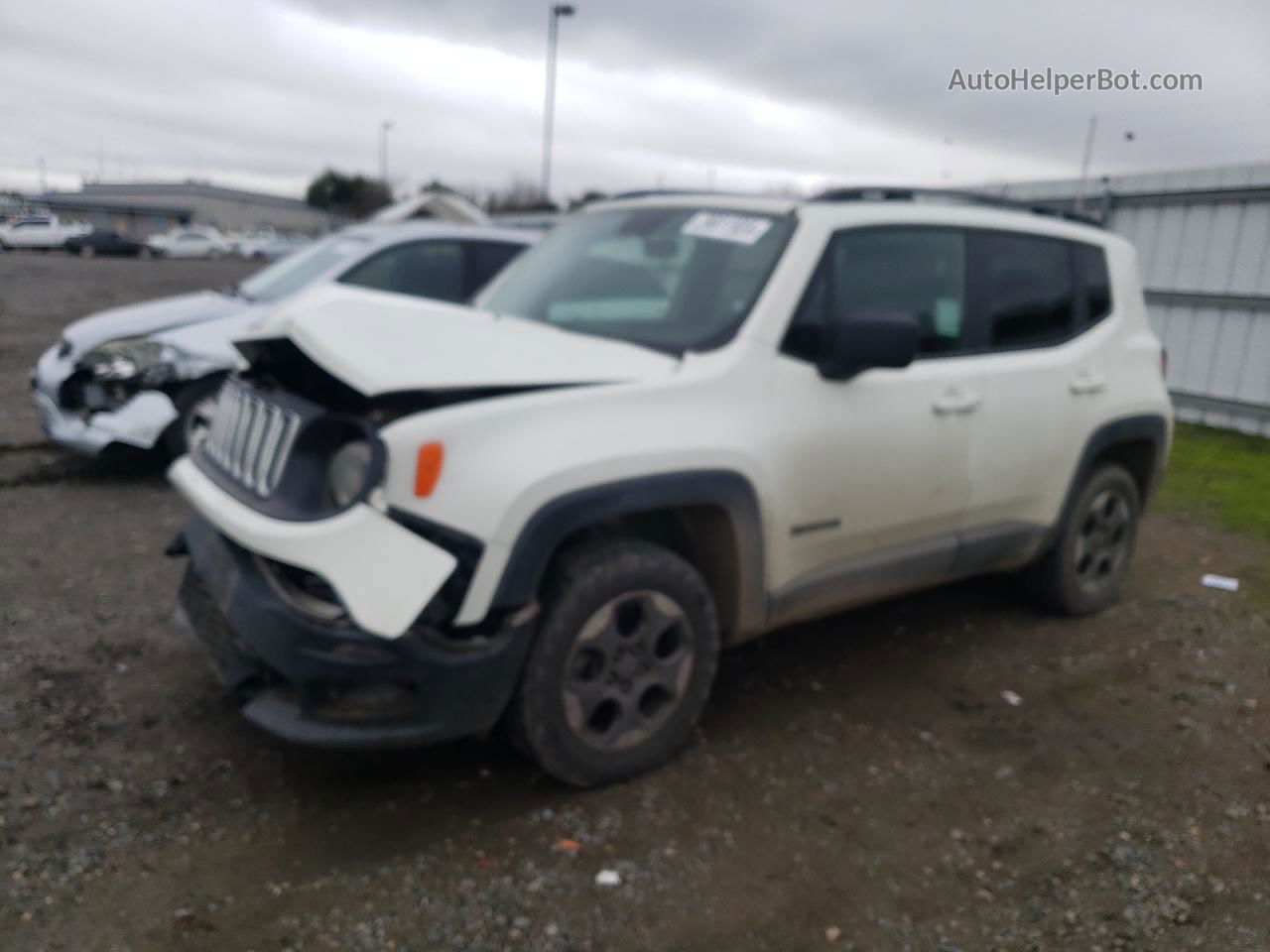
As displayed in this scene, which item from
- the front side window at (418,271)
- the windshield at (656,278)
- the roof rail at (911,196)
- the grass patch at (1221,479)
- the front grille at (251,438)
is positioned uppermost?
the roof rail at (911,196)

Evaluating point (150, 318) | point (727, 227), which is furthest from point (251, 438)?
Result: point (150, 318)

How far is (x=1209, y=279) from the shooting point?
9414 millimetres

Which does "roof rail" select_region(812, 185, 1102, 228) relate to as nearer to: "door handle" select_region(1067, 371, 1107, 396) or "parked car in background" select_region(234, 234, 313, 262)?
"door handle" select_region(1067, 371, 1107, 396)

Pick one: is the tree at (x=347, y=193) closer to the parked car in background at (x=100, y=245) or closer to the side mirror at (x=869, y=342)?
the parked car in background at (x=100, y=245)

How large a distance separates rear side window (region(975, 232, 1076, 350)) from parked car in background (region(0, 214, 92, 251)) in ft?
153

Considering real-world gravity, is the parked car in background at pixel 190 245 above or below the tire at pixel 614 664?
below

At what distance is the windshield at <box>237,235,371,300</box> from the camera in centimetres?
709

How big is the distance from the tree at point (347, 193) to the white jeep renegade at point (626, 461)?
62756 mm

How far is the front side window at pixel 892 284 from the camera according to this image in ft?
12.3

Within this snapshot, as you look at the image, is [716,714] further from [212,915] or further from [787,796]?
[212,915]

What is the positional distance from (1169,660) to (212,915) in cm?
408

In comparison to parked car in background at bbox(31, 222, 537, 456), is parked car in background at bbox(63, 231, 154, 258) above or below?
below

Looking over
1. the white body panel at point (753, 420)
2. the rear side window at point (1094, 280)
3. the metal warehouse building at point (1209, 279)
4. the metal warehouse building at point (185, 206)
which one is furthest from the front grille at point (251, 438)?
the metal warehouse building at point (185, 206)

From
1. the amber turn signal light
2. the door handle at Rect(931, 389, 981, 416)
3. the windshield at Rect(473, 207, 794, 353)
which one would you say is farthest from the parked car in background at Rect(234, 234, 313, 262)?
the amber turn signal light
